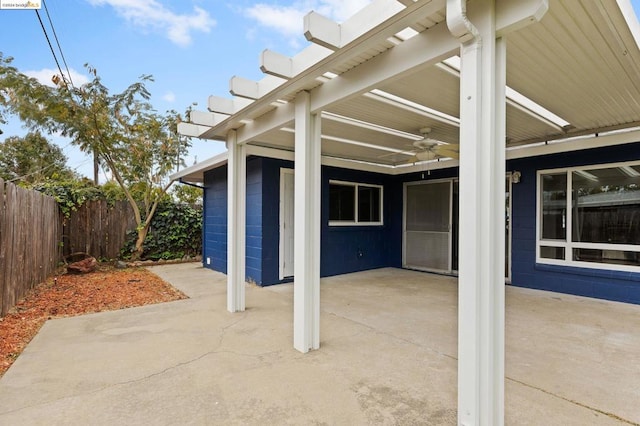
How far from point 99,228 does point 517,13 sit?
367 inches

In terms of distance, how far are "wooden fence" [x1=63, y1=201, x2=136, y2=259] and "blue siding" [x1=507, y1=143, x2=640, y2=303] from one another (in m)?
8.98

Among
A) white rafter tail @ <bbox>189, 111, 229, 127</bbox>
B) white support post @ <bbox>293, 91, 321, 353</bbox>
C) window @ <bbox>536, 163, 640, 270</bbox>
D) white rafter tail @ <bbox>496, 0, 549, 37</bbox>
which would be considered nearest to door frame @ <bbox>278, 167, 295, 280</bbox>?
white rafter tail @ <bbox>189, 111, 229, 127</bbox>

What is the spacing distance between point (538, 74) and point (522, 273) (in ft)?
13.6

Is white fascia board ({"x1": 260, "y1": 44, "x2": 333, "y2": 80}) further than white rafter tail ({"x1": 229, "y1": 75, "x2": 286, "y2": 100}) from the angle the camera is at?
No

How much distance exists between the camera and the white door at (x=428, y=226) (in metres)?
7.31

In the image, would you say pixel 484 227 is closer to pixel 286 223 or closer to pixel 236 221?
pixel 236 221

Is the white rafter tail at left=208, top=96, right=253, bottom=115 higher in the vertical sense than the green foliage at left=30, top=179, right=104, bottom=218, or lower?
higher

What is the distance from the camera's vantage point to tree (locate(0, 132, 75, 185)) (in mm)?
14016

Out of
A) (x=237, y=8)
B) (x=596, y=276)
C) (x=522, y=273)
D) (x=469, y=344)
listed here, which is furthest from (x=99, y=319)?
(x=596, y=276)

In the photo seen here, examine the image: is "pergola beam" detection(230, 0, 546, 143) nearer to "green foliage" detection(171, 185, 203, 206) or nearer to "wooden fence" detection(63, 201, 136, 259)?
"wooden fence" detection(63, 201, 136, 259)

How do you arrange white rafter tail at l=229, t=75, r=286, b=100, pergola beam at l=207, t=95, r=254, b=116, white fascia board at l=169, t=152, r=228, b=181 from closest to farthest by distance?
white rafter tail at l=229, t=75, r=286, b=100 < pergola beam at l=207, t=95, r=254, b=116 < white fascia board at l=169, t=152, r=228, b=181

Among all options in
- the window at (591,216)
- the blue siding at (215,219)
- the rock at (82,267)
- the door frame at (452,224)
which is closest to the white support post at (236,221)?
the blue siding at (215,219)

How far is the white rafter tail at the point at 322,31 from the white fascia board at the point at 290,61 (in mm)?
179

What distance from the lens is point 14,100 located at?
7297 mm
